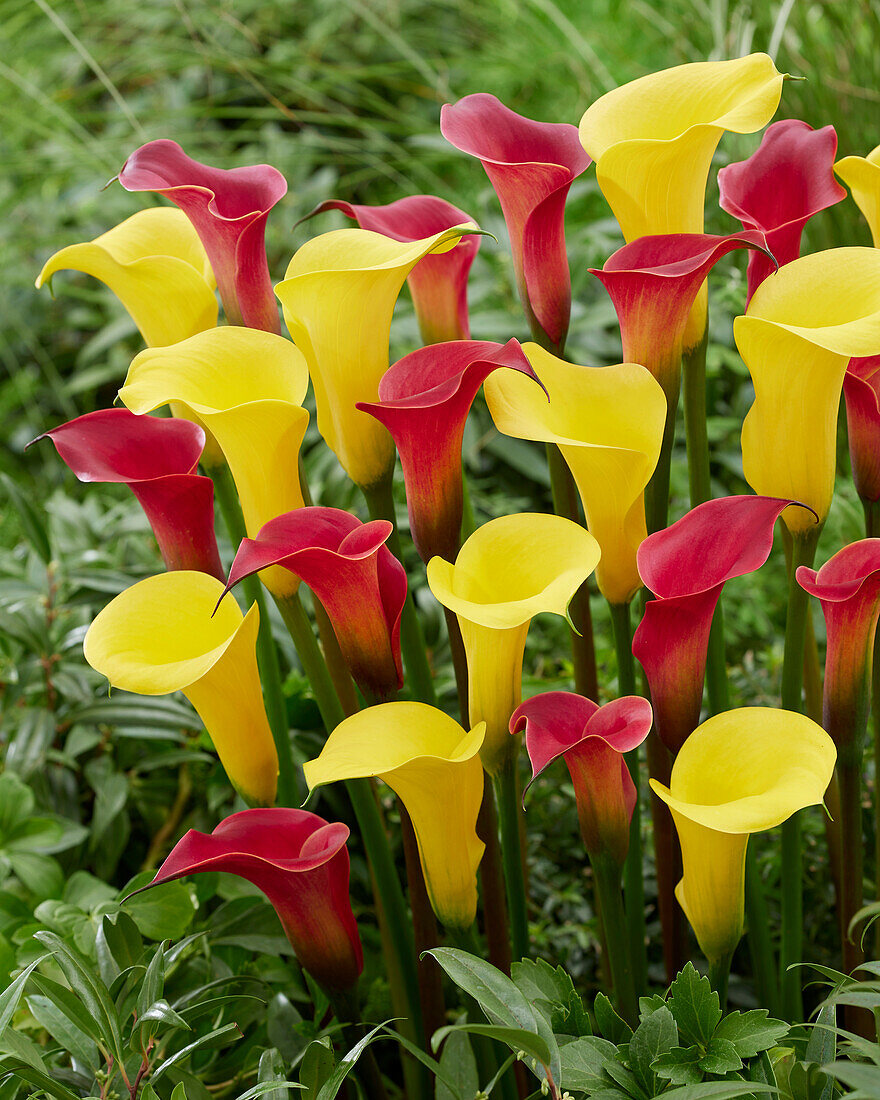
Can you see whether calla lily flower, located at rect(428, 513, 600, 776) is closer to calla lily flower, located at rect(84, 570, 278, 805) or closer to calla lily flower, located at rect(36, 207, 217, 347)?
calla lily flower, located at rect(84, 570, 278, 805)

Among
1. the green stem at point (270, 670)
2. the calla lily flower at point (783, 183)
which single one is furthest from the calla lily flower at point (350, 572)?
the calla lily flower at point (783, 183)

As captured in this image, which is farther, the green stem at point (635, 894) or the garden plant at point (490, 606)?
the green stem at point (635, 894)

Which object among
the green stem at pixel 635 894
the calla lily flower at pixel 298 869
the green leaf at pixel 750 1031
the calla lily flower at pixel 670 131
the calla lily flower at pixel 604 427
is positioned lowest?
the green stem at pixel 635 894

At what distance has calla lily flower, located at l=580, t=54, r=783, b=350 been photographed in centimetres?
38

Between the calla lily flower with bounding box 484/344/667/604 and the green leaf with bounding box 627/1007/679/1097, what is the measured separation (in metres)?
0.16

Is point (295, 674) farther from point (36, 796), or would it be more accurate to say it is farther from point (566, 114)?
point (566, 114)

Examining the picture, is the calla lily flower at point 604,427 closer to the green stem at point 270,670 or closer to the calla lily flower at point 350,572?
the calla lily flower at point 350,572

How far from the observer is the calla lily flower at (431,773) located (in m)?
0.34

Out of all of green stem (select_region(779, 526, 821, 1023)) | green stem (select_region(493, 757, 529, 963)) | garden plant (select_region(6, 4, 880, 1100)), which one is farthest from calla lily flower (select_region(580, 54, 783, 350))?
green stem (select_region(493, 757, 529, 963))

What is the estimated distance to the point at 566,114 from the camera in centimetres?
156

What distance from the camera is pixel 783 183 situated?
17.7 inches

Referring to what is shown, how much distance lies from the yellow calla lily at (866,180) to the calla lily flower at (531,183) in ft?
0.40

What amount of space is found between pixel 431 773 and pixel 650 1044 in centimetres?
12

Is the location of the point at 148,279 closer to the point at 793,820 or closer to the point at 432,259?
the point at 432,259
